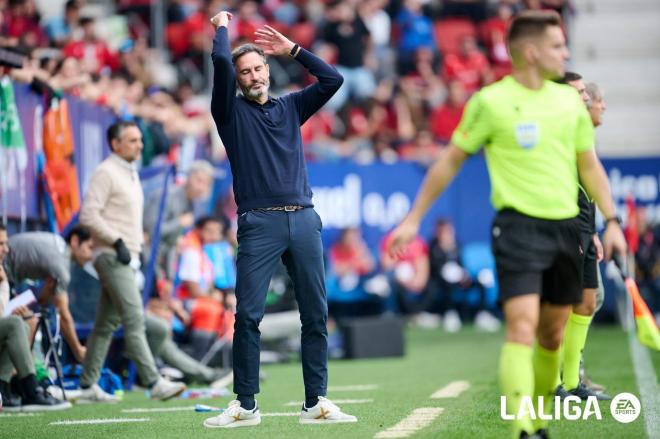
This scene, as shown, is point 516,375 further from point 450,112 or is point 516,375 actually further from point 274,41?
point 450,112

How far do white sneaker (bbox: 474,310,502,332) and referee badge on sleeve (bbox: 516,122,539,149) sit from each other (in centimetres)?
1463

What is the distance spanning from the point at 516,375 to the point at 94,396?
17.8 ft

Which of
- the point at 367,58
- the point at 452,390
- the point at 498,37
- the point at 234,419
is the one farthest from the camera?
the point at 367,58

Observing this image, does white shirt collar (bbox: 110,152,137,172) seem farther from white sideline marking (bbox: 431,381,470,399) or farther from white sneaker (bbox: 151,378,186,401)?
white sideline marking (bbox: 431,381,470,399)

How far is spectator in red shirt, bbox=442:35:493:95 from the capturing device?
2297 cm

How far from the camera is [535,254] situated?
19.9 ft

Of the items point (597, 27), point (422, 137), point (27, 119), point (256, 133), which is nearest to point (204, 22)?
point (422, 137)

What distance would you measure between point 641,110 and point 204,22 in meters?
7.79

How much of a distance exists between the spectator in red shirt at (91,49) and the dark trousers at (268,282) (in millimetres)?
9085

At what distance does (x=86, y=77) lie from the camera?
46.0 feet

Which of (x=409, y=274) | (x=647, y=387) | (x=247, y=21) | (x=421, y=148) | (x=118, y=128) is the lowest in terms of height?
(x=409, y=274)

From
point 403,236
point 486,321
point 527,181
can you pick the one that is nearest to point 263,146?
point 403,236

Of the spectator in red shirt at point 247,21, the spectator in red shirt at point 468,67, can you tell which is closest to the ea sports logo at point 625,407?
the spectator in red shirt at point 247,21

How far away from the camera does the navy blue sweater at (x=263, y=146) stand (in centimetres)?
789
